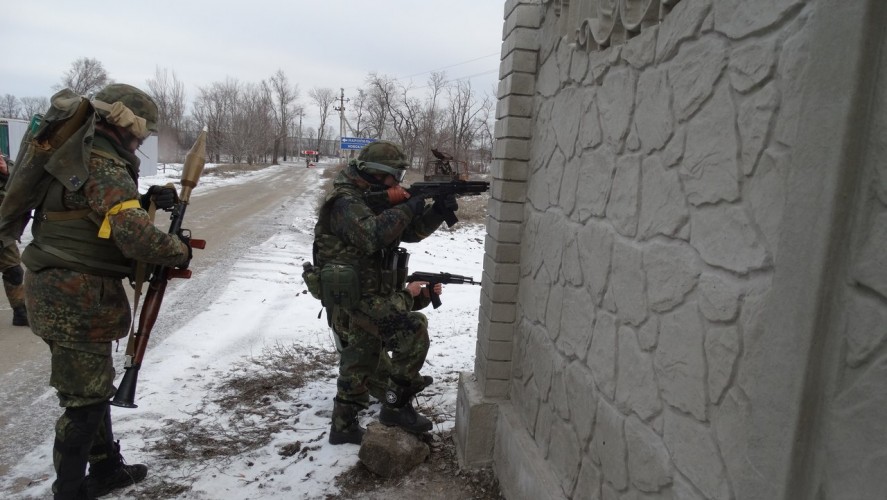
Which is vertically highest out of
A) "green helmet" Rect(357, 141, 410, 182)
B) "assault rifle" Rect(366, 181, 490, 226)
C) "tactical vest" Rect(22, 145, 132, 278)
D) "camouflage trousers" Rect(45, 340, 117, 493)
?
"green helmet" Rect(357, 141, 410, 182)

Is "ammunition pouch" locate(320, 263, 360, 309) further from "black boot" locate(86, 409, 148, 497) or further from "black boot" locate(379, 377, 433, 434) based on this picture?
"black boot" locate(86, 409, 148, 497)

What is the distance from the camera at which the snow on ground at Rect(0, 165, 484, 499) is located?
3.03m

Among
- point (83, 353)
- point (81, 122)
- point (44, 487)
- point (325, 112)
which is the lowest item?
point (44, 487)

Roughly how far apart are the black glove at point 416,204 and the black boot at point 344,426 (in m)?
1.29

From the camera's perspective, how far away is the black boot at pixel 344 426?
3.45 meters

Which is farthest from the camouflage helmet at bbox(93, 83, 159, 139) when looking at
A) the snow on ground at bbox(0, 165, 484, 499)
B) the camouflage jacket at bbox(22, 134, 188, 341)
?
the snow on ground at bbox(0, 165, 484, 499)

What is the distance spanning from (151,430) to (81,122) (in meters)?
1.95

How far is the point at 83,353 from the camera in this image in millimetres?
2621

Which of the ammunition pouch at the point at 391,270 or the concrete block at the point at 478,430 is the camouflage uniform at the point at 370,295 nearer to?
the ammunition pouch at the point at 391,270

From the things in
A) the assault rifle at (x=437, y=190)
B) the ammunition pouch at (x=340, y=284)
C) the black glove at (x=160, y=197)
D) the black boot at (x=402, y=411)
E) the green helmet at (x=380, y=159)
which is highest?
the green helmet at (x=380, y=159)

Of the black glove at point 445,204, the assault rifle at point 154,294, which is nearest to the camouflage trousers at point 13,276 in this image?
the assault rifle at point 154,294

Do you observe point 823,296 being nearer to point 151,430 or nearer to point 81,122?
point 81,122

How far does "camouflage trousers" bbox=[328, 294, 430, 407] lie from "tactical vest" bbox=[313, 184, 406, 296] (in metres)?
0.09

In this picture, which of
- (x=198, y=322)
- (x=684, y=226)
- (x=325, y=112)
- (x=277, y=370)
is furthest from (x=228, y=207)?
(x=325, y=112)
